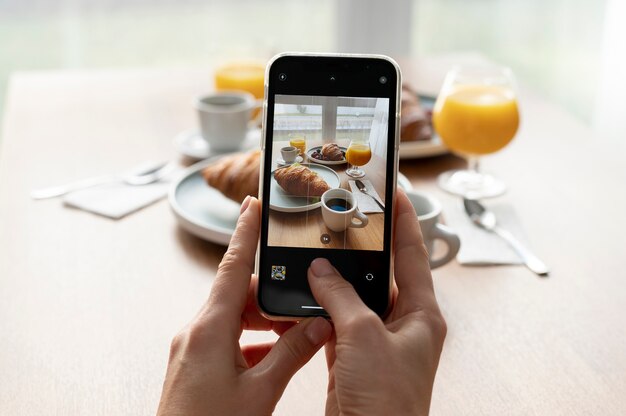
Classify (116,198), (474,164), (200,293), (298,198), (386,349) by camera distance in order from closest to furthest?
(386,349) → (298,198) → (200,293) → (116,198) → (474,164)

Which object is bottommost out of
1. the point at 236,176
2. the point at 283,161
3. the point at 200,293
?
the point at 200,293

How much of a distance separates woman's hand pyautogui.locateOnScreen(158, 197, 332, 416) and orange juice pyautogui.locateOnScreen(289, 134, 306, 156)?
11 cm

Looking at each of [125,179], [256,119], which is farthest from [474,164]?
[125,179]

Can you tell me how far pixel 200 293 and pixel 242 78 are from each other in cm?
75

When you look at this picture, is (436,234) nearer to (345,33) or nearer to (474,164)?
(474,164)

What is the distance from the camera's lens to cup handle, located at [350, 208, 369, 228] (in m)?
0.73

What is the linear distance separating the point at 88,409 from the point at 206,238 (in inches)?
13.2

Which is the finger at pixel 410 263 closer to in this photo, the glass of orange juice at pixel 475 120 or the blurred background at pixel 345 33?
the glass of orange juice at pixel 475 120

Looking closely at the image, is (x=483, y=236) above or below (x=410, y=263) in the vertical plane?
below

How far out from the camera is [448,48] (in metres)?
3.79

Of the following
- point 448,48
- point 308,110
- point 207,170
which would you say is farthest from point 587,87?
point 308,110

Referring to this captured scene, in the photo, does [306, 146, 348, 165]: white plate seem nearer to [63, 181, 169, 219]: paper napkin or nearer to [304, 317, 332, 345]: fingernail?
[304, 317, 332, 345]: fingernail

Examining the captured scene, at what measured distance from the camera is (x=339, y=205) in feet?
2.38

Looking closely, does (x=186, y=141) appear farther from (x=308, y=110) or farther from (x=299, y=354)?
(x=299, y=354)
